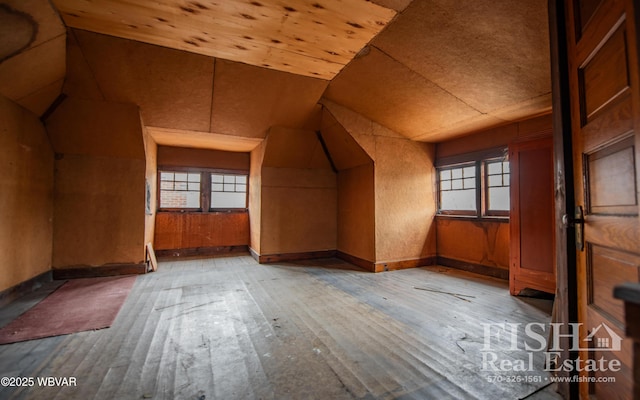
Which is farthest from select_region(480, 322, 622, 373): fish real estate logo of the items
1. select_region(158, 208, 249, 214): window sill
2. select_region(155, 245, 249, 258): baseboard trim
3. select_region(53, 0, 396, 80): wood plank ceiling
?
select_region(158, 208, 249, 214): window sill

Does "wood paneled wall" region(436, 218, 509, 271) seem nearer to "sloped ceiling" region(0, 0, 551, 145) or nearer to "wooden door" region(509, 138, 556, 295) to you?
"wooden door" region(509, 138, 556, 295)

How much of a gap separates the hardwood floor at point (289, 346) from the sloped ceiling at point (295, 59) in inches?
99.2

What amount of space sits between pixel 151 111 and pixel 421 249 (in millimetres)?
5117

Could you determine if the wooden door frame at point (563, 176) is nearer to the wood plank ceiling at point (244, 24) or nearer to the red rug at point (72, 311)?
the wood plank ceiling at point (244, 24)

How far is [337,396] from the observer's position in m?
1.53

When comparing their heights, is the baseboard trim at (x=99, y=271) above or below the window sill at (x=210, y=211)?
below

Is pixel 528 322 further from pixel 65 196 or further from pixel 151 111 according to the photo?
pixel 65 196

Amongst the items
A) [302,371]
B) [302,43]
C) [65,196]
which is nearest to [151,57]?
[302,43]

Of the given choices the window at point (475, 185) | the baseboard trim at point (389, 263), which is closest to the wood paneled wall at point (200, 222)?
the baseboard trim at point (389, 263)

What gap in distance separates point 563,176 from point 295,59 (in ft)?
9.53

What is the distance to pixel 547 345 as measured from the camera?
189 centimetres

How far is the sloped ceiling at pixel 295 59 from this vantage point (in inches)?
92.6

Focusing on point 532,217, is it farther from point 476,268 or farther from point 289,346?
point 289,346

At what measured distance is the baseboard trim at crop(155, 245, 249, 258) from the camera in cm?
573
